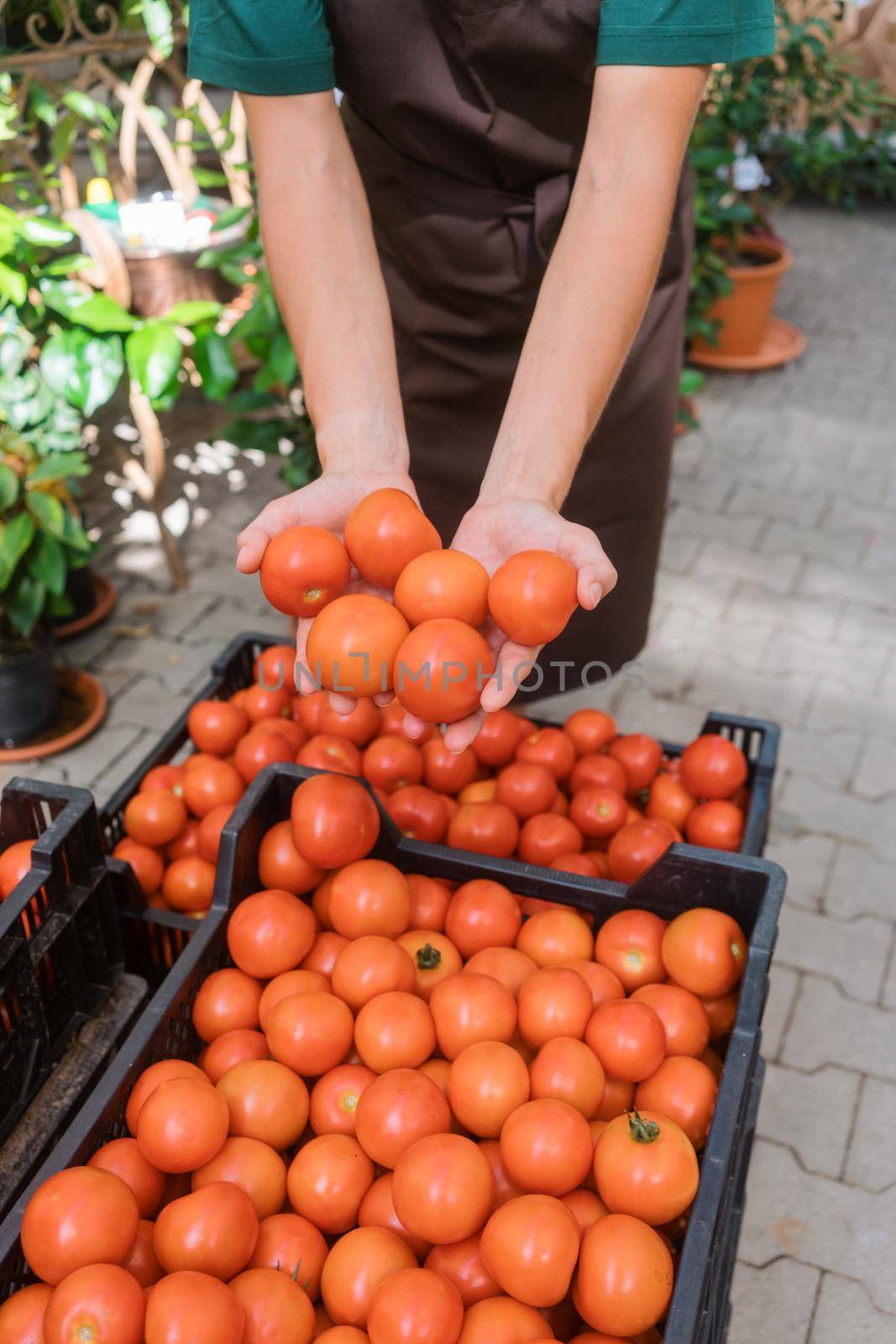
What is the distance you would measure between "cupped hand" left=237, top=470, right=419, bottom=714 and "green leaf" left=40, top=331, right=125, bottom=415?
1704mm

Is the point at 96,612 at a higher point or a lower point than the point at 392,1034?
lower

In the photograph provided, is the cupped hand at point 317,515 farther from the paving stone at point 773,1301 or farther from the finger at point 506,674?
the paving stone at point 773,1301

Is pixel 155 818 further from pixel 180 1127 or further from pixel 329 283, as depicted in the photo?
pixel 329 283

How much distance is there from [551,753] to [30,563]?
174 centimetres

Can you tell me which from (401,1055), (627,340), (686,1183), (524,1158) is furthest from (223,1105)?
(627,340)

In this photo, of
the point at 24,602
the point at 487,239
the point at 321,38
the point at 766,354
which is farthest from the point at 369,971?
the point at 766,354

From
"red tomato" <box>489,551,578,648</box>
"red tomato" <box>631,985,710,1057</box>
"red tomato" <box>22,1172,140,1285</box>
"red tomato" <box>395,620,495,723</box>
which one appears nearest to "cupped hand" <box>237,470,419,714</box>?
"red tomato" <box>395,620,495,723</box>

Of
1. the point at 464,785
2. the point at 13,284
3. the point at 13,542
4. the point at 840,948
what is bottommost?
the point at 840,948

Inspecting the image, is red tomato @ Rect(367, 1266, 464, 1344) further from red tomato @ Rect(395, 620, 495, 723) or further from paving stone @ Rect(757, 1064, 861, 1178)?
paving stone @ Rect(757, 1064, 861, 1178)

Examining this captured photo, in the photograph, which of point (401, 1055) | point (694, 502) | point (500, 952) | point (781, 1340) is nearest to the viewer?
point (401, 1055)

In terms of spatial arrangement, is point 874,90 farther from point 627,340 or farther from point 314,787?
point 314,787

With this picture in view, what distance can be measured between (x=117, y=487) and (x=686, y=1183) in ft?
12.9

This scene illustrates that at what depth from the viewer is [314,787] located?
1.64 metres

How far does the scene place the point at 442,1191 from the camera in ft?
4.11
